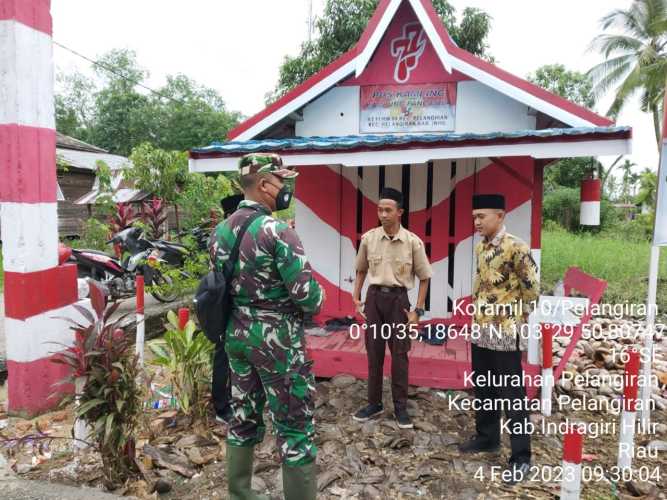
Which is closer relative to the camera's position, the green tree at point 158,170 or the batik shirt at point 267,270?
the batik shirt at point 267,270

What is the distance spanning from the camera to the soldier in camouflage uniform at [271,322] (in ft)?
8.10

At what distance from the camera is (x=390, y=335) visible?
3998 millimetres

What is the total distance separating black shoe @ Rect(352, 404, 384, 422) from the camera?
13.4 feet

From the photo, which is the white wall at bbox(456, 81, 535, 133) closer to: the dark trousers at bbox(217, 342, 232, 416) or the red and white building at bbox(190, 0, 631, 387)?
the red and white building at bbox(190, 0, 631, 387)

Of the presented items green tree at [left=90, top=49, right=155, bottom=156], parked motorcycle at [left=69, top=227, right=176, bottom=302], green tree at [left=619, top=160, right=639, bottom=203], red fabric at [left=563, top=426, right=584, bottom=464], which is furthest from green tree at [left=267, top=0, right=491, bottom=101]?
green tree at [left=619, top=160, right=639, bottom=203]

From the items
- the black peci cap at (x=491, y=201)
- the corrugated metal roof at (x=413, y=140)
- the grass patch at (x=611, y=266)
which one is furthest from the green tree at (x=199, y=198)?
the black peci cap at (x=491, y=201)

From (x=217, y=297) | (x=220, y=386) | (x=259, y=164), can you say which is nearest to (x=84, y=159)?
(x=220, y=386)

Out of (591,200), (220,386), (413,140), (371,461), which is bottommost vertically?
(371,461)

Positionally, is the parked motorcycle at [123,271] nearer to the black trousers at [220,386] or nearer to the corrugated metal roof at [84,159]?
the black trousers at [220,386]

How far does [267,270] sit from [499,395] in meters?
2.08

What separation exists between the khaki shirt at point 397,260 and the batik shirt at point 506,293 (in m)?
0.69

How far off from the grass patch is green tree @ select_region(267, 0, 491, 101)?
6.80 meters

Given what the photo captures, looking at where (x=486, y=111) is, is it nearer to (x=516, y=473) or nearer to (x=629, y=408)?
(x=629, y=408)

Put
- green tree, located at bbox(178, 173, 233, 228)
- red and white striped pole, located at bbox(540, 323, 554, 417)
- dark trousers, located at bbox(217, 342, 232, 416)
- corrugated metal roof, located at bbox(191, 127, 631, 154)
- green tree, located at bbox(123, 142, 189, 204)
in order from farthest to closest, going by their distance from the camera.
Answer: green tree, located at bbox(178, 173, 233, 228) → green tree, located at bbox(123, 142, 189, 204) → corrugated metal roof, located at bbox(191, 127, 631, 154) → dark trousers, located at bbox(217, 342, 232, 416) → red and white striped pole, located at bbox(540, 323, 554, 417)
